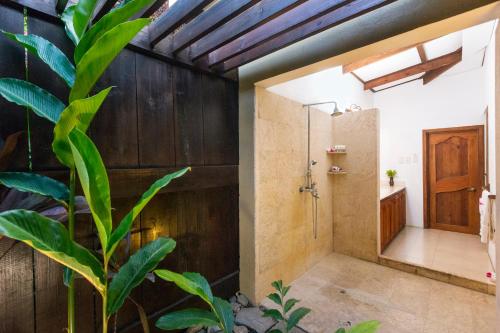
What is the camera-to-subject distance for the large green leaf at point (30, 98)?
2.54 feet

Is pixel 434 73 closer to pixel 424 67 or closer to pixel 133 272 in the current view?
pixel 424 67

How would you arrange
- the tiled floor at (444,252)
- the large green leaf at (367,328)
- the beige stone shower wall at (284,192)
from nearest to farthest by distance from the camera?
the large green leaf at (367,328)
the beige stone shower wall at (284,192)
the tiled floor at (444,252)

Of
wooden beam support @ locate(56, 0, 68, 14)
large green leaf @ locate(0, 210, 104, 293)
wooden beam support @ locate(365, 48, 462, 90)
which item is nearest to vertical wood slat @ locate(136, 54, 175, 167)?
wooden beam support @ locate(56, 0, 68, 14)

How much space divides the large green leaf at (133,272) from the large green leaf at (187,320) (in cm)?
19

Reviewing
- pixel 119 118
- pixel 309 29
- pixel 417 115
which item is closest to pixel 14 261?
pixel 119 118

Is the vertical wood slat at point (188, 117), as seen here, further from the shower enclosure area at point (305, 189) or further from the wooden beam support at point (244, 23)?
the shower enclosure area at point (305, 189)

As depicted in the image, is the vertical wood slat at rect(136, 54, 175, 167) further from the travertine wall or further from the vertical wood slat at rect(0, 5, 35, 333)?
the travertine wall

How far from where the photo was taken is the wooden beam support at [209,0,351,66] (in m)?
1.19

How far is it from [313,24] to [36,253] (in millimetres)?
1990

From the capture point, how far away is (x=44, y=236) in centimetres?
62

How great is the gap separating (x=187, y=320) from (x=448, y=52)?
17.7 ft

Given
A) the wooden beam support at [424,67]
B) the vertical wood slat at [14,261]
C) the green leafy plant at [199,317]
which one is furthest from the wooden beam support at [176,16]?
the wooden beam support at [424,67]

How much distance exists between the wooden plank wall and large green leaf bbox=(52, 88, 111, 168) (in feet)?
1.85

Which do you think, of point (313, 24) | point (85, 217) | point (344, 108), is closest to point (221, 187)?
point (85, 217)
